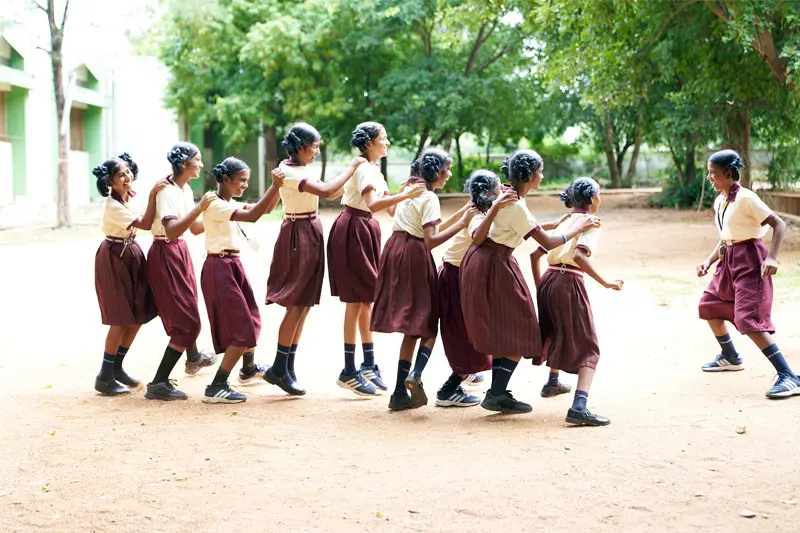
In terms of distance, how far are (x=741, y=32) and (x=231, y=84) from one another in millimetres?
18240

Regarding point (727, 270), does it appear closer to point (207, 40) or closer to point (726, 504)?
point (726, 504)

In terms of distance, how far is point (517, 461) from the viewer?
13.9 ft

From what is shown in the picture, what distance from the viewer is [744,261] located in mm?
5574

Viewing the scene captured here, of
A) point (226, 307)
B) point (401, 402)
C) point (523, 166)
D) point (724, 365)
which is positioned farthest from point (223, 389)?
point (724, 365)

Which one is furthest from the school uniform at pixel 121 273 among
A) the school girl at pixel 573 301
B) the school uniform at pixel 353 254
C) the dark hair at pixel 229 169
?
the school girl at pixel 573 301

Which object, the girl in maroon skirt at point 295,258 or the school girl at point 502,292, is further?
the girl in maroon skirt at point 295,258

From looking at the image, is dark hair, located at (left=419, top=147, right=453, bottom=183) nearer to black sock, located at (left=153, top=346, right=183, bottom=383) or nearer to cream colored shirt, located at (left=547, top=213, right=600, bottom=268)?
cream colored shirt, located at (left=547, top=213, right=600, bottom=268)

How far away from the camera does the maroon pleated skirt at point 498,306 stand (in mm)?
4965

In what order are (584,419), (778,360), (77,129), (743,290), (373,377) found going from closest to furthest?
(584,419)
(778,360)
(743,290)
(373,377)
(77,129)

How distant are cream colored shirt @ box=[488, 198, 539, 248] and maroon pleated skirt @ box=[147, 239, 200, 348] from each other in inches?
75.4

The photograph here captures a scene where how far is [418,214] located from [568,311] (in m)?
1.00

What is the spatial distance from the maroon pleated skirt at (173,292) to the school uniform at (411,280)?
45.7 inches

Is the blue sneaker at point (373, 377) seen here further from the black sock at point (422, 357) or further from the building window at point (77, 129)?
the building window at point (77, 129)

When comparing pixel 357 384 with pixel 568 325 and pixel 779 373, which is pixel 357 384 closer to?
pixel 568 325
